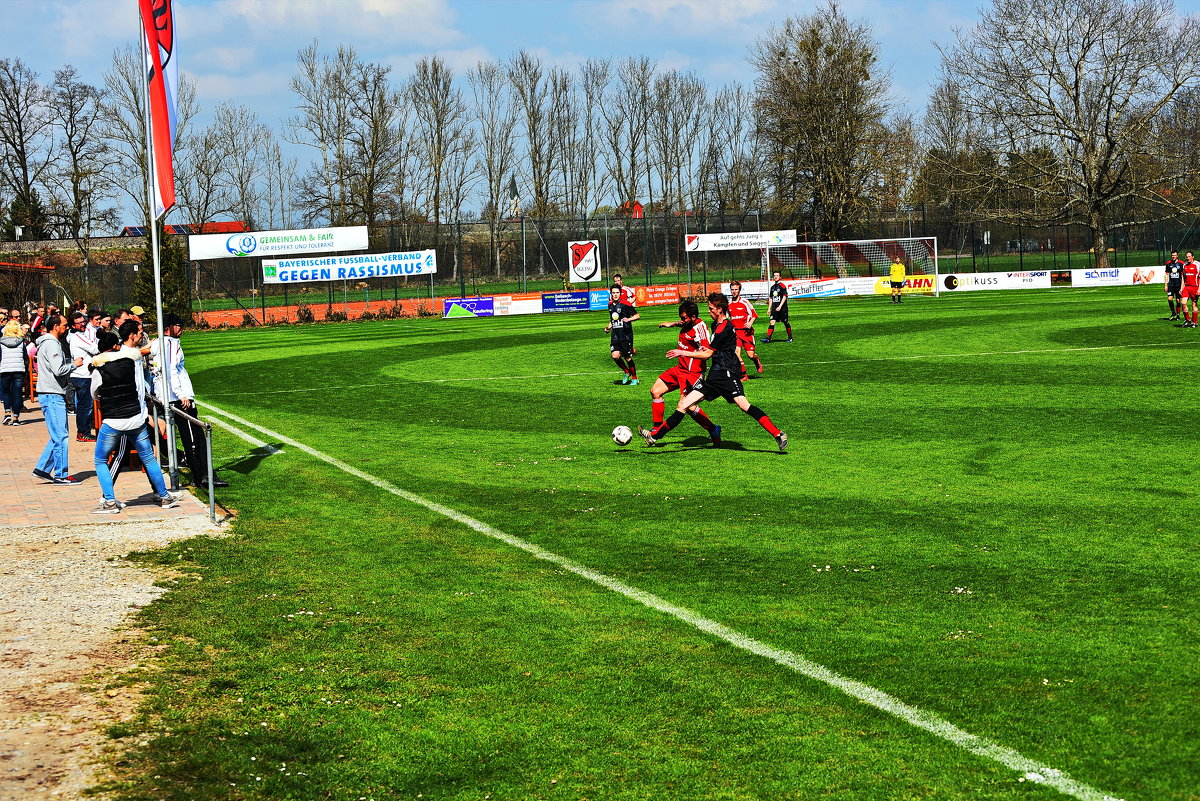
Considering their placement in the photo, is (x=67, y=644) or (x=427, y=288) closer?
(x=67, y=644)

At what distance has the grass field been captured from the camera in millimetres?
4586

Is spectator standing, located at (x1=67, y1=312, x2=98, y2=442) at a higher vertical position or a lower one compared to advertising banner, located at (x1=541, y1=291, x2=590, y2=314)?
lower

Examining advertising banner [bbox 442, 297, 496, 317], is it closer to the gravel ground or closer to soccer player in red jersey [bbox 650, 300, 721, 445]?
soccer player in red jersey [bbox 650, 300, 721, 445]

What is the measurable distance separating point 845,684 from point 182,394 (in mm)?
8831

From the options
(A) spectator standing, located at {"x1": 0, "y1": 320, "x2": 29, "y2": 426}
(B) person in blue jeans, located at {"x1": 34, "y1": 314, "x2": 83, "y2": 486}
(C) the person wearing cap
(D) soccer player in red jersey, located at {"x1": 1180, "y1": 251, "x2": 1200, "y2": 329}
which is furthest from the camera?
(D) soccer player in red jersey, located at {"x1": 1180, "y1": 251, "x2": 1200, "y2": 329}

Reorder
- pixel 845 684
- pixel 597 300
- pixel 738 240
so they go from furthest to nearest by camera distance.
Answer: pixel 738 240 < pixel 597 300 < pixel 845 684

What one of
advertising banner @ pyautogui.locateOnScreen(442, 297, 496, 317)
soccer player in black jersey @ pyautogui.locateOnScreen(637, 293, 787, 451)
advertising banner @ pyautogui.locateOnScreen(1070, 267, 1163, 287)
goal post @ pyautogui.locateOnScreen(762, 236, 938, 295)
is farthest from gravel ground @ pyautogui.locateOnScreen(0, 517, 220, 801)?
advertising banner @ pyautogui.locateOnScreen(1070, 267, 1163, 287)

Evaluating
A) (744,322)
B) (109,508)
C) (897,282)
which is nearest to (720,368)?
(109,508)

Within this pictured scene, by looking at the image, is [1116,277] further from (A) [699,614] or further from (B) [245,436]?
(A) [699,614]

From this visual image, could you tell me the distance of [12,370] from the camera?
61.0ft

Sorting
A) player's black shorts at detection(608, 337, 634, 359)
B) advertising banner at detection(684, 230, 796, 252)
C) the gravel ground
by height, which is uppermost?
advertising banner at detection(684, 230, 796, 252)

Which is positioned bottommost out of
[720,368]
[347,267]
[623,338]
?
[720,368]

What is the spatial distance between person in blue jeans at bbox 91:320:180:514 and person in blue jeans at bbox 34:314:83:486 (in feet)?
6.71

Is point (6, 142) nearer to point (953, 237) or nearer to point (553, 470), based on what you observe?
point (953, 237)
